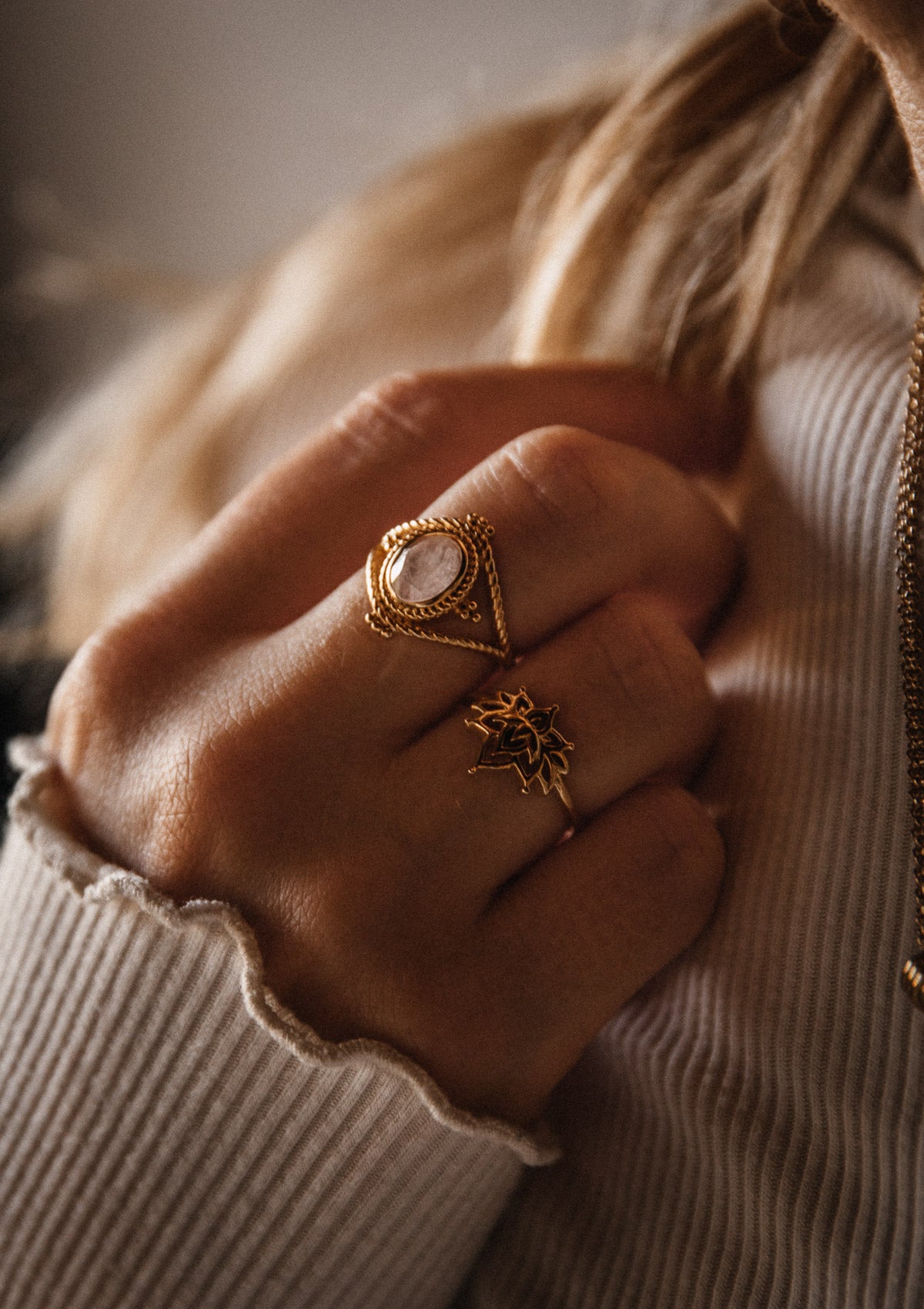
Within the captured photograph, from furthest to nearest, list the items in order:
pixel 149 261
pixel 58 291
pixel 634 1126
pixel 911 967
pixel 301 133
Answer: pixel 149 261
pixel 301 133
pixel 58 291
pixel 634 1126
pixel 911 967

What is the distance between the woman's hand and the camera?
48cm

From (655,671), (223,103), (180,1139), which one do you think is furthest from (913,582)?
(223,103)

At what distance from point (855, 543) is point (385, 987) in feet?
1.08

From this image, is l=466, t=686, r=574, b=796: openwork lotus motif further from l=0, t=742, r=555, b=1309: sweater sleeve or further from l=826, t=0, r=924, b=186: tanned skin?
l=826, t=0, r=924, b=186: tanned skin

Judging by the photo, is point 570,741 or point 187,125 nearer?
point 570,741

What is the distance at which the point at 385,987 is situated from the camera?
47 centimetres

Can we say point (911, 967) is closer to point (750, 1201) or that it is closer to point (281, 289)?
point (750, 1201)

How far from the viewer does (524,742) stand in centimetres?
49

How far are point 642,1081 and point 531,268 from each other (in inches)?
24.9

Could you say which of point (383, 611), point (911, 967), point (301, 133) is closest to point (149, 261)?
point (301, 133)

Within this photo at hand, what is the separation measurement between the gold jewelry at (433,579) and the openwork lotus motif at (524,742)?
3 cm

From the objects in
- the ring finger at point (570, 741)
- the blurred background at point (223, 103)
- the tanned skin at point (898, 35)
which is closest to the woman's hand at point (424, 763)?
the ring finger at point (570, 741)

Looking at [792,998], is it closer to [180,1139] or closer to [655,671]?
[655,671]

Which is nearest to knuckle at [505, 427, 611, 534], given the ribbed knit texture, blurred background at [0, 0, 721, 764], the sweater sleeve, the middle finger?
the middle finger
